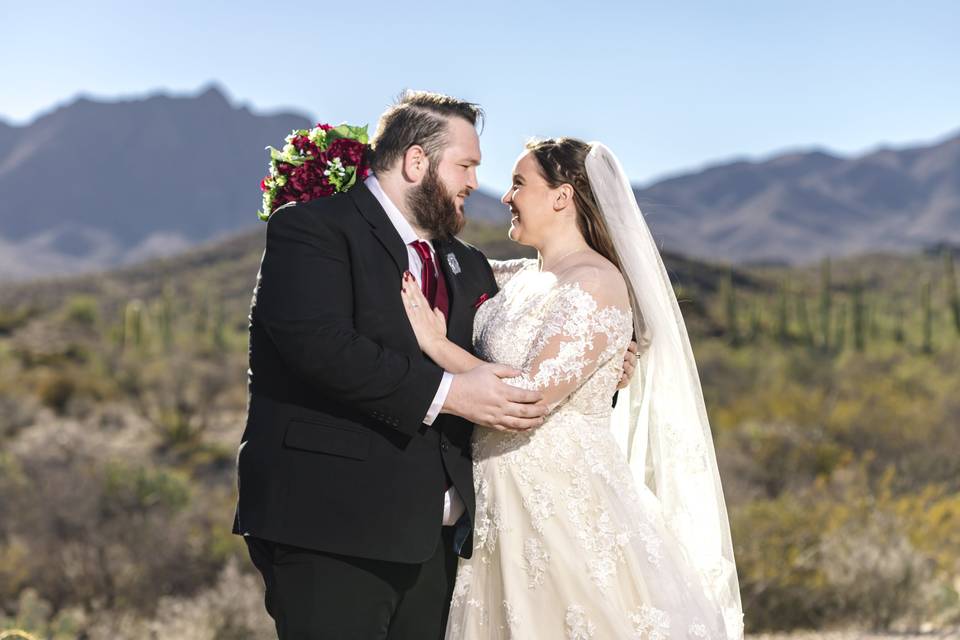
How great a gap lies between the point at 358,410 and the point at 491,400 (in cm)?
45

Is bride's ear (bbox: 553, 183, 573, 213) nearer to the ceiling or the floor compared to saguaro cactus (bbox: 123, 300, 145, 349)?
nearer to the ceiling

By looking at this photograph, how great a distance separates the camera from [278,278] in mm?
3531

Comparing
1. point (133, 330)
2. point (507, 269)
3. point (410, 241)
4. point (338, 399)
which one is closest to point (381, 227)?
point (410, 241)

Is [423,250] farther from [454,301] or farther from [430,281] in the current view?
[454,301]

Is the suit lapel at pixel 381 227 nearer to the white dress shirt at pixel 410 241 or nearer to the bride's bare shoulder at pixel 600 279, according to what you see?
the white dress shirt at pixel 410 241

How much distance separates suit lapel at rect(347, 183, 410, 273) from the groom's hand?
0.46 metres

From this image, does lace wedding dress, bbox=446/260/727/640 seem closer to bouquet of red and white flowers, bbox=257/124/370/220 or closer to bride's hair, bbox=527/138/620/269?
bride's hair, bbox=527/138/620/269

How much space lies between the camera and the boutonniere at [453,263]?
4102 mm

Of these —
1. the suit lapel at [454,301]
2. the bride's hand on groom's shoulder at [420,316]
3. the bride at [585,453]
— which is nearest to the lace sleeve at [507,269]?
the bride at [585,453]

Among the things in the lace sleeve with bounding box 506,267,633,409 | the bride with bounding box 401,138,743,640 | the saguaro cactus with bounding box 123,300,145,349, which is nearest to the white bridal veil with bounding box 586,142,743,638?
the bride with bounding box 401,138,743,640

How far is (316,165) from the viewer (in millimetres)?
4047

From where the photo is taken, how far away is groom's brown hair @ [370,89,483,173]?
3812 mm

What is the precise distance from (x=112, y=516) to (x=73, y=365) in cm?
1509

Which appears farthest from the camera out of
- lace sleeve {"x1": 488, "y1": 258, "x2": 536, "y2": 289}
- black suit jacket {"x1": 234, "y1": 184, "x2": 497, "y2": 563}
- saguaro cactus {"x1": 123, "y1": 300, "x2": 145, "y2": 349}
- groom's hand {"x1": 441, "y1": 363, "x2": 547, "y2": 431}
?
saguaro cactus {"x1": 123, "y1": 300, "x2": 145, "y2": 349}
